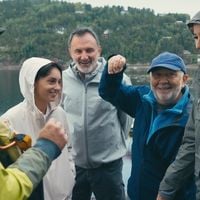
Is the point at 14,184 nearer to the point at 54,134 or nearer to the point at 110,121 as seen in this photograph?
the point at 54,134

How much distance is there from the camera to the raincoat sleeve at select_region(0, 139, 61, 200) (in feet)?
4.74

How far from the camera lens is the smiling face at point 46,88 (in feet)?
8.52

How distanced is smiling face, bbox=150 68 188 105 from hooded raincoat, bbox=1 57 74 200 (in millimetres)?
624

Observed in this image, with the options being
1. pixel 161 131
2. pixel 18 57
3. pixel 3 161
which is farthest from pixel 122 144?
pixel 18 57

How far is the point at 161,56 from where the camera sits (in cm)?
247

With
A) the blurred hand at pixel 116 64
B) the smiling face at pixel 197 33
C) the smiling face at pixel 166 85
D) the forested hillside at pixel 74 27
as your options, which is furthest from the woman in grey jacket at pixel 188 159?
the forested hillside at pixel 74 27

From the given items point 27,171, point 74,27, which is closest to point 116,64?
point 27,171

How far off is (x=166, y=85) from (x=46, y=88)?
0.68 meters

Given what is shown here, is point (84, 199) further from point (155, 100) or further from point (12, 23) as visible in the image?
point (12, 23)

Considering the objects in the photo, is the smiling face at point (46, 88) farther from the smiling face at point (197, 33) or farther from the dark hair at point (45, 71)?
the smiling face at point (197, 33)

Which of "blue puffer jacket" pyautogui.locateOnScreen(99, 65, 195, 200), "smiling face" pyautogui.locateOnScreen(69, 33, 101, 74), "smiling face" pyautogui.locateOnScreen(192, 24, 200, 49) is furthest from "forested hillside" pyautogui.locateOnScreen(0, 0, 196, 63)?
"smiling face" pyautogui.locateOnScreen(192, 24, 200, 49)

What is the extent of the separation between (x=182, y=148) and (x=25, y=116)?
2.89 ft

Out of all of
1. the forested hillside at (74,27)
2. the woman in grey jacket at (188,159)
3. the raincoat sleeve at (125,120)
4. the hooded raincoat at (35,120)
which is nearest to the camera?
the woman in grey jacket at (188,159)

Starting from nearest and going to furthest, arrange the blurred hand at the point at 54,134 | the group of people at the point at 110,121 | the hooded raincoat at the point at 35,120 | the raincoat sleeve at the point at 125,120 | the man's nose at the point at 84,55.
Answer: the blurred hand at the point at 54,134, the group of people at the point at 110,121, the hooded raincoat at the point at 35,120, the man's nose at the point at 84,55, the raincoat sleeve at the point at 125,120
